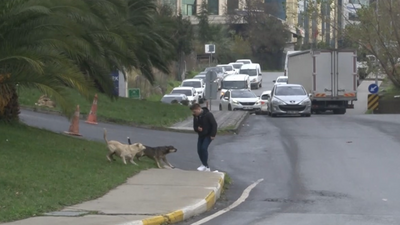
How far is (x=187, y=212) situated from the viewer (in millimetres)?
11375

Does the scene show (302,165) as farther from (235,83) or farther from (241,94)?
(235,83)

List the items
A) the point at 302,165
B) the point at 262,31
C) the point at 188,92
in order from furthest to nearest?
the point at 262,31 → the point at 188,92 → the point at 302,165

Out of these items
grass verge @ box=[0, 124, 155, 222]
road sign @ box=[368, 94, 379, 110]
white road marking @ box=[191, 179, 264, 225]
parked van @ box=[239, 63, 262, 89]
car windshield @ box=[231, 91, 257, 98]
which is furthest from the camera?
parked van @ box=[239, 63, 262, 89]

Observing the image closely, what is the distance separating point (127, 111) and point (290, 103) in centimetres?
927

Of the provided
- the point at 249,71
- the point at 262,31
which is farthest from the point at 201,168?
the point at 262,31

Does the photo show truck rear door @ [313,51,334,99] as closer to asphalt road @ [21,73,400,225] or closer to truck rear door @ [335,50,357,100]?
truck rear door @ [335,50,357,100]

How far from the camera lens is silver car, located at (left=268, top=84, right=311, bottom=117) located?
35.8 m

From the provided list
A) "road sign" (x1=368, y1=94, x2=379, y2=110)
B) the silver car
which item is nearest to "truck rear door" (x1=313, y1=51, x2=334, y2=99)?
the silver car

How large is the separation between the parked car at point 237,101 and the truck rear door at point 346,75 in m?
4.88

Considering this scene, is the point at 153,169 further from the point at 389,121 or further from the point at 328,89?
the point at 328,89

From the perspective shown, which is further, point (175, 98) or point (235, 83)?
point (235, 83)

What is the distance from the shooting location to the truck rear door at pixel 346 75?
39.5 metres

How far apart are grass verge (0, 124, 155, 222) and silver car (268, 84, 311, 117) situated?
18.3m

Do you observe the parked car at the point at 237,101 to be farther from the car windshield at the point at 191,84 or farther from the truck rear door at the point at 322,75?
the car windshield at the point at 191,84
